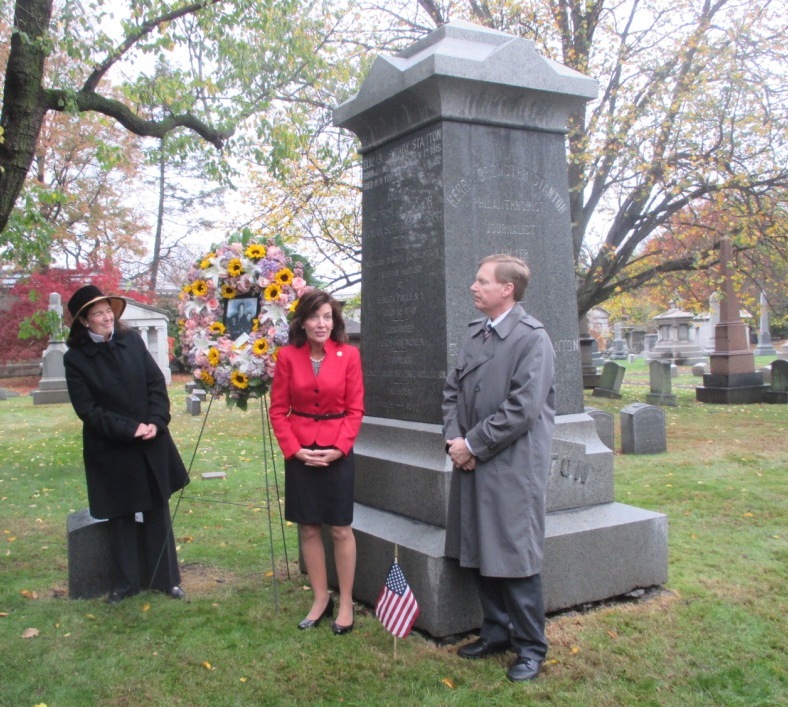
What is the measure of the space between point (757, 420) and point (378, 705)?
12.1 m

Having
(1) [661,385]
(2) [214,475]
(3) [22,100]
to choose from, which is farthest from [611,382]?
(3) [22,100]

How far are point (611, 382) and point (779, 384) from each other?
3.60 meters

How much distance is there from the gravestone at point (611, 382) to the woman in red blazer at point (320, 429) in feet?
48.8

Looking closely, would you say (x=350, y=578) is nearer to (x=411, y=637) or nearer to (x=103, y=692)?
(x=411, y=637)

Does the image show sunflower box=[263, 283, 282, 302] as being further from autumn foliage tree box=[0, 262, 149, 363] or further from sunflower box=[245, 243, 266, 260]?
autumn foliage tree box=[0, 262, 149, 363]

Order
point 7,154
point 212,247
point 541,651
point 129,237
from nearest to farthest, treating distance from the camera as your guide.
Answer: point 541,651
point 212,247
point 7,154
point 129,237

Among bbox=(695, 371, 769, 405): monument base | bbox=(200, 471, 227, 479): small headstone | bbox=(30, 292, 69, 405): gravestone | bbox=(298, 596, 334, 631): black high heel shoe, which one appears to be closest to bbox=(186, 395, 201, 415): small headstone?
bbox=(30, 292, 69, 405): gravestone

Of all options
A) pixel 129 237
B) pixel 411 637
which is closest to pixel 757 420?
pixel 411 637

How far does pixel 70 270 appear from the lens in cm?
2914

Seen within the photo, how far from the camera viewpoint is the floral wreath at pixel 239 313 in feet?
15.7

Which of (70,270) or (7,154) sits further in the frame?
(70,270)

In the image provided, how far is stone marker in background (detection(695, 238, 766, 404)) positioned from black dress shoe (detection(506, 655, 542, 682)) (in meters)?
14.8

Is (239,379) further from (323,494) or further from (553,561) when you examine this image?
(553,561)

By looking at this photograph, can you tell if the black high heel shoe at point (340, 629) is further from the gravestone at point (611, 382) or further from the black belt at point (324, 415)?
the gravestone at point (611, 382)
